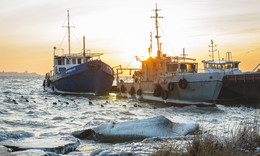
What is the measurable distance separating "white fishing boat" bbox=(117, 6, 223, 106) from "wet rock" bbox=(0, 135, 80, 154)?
1291cm

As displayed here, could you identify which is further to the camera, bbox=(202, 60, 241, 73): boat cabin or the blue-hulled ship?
bbox=(202, 60, 241, 73): boat cabin

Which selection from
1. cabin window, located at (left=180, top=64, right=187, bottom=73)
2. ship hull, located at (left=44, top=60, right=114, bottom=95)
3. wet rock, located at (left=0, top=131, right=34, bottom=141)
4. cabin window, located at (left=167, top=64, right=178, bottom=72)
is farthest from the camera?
ship hull, located at (left=44, top=60, right=114, bottom=95)

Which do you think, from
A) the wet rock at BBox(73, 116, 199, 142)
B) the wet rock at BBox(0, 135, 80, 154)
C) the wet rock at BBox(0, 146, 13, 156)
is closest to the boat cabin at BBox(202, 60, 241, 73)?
the wet rock at BBox(73, 116, 199, 142)

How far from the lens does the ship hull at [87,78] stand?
1220 inches

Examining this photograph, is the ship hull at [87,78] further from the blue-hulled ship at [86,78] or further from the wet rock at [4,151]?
the wet rock at [4,151]

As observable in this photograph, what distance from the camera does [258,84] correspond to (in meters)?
24.3

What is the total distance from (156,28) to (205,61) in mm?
17248

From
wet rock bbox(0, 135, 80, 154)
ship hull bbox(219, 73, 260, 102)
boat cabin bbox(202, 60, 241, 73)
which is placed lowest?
wet rock bbox(0, 135, 80, 154)

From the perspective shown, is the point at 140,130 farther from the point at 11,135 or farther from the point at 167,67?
the point at 167,67

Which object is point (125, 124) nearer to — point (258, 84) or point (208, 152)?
point (208, 152)

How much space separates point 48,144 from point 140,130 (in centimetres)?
276

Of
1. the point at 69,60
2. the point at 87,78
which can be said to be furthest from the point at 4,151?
the point at 69,60

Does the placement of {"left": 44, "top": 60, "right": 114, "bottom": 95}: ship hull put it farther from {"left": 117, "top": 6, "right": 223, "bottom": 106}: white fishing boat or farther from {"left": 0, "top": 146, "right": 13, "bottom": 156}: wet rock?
{"left": 0, "top": 146, "right": 13, "bottom": 156}: wet rock

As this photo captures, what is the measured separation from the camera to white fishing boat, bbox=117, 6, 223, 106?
18625 millimetres
